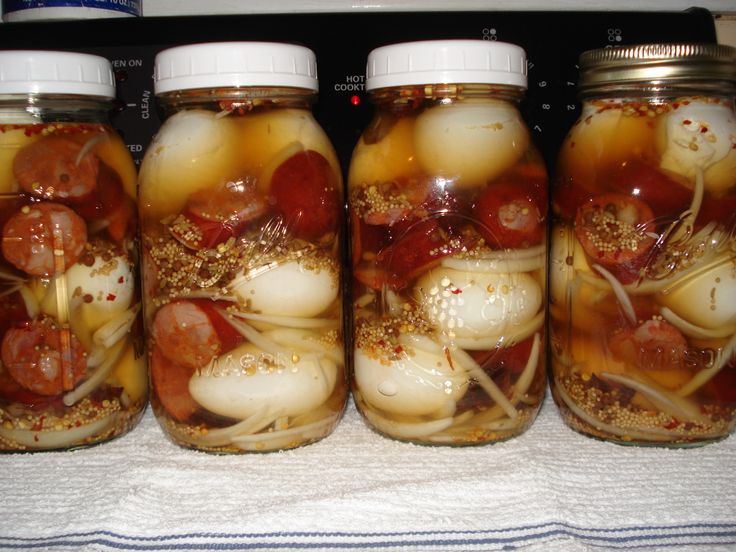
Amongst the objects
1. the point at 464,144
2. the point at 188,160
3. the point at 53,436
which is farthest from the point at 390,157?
the point at 53,436

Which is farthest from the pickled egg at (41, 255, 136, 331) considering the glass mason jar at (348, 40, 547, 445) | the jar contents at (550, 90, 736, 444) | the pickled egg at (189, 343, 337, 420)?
the jar contents at (550, 90, 736, 444)

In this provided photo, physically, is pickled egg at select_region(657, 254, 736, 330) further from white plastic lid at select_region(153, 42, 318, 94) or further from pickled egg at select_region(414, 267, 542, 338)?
white plastic lid at select_region(153, 42, 318, 94)

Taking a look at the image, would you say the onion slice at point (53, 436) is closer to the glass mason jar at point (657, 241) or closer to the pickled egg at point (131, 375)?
the pickled egg at point (131, 375)

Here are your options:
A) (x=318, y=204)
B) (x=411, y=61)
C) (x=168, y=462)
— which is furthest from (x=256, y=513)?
(x=411, y=61)

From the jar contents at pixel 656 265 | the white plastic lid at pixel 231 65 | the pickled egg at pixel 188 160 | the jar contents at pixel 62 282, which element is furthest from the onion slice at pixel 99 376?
the jar contents at pixel 656 265

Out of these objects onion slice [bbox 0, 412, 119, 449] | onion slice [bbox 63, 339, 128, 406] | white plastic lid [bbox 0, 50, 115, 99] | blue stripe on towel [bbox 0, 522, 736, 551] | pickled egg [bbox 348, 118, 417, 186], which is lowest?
onion slice [bbox 0, 412, 119, 449]

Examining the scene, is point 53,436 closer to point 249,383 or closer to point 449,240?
point 249,383
